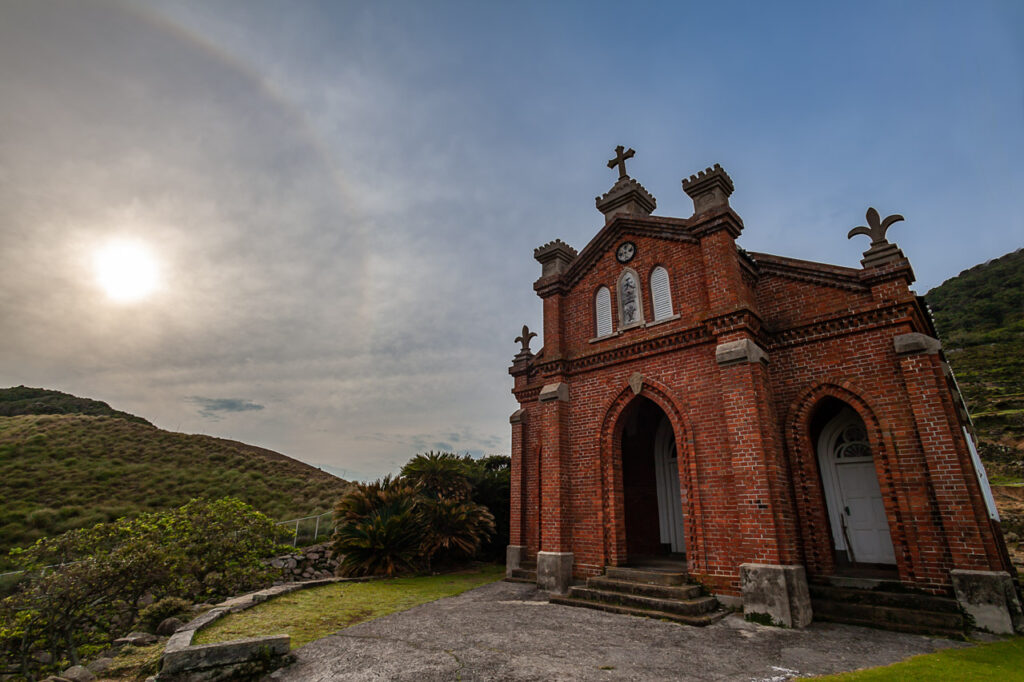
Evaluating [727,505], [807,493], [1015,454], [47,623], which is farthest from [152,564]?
[1015,454]

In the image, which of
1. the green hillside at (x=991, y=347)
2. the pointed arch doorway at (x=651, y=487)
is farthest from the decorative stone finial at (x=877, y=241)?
the green hillside at (x=991, y=347)

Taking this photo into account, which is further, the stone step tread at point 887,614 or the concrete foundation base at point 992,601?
the stone step tread at point 887,614

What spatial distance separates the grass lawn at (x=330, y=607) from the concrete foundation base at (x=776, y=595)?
20.1 ft

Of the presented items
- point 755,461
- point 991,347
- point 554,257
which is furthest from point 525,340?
point 991,347

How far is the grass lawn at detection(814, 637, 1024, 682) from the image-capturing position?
5023 mm

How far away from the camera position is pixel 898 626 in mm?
7383

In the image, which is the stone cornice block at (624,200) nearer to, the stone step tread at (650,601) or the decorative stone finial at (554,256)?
the decorative stone finial at (554,256)

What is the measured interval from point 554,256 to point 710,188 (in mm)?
4529

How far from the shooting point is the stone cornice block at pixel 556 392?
11961 millimetres

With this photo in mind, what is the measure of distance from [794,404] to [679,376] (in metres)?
2.32

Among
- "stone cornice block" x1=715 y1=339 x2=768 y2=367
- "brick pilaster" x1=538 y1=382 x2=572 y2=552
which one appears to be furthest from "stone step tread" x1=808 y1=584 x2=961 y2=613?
"brick pilaster" x1=538 y1=382 x2=572 y2=552

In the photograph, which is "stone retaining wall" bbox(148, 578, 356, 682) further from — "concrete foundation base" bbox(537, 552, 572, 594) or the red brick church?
the red brick church

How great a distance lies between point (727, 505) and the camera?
8.87m

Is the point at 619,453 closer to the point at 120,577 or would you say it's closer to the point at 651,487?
the point at 651,487
